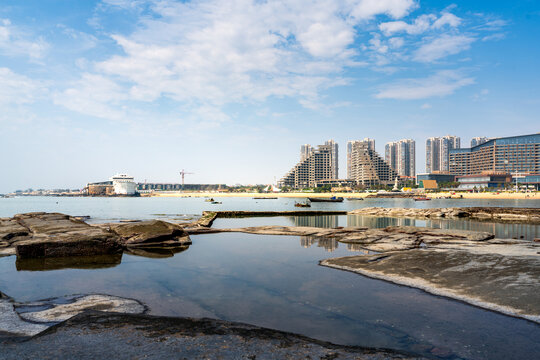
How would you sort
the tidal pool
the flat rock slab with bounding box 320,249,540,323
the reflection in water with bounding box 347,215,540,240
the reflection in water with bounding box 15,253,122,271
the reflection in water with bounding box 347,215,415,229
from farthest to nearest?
the reflection in water with bounding box 347,215,415,229 < the reflection in water with bounding box 347,215,540,240 < the reflection in water with bounding box 15,253,122,271 < the flat rock slab with bounding box 320,249,540,323 < the tidal pool

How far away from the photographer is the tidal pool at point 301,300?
7.02 metres

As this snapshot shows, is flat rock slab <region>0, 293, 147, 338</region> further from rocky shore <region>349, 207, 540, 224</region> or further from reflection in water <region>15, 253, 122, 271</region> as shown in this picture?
rocky shore <region>349, 207, 540, 224</region>

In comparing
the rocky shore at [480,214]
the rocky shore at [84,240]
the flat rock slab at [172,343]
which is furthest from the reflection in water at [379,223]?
the flat rock slab at [172,343]

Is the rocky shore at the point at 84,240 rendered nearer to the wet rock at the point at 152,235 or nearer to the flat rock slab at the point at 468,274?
the wet rock at the point at 152,235

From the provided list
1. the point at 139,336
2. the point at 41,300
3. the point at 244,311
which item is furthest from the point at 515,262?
the point at 41,300

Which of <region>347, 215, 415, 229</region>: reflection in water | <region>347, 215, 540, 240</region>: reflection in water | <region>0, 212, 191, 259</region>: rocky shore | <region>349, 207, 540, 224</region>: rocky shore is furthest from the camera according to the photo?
<region>349, 207, 540, 224</region>: rocky shore

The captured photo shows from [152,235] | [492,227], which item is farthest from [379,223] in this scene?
[152,235]

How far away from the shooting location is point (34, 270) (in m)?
13.9

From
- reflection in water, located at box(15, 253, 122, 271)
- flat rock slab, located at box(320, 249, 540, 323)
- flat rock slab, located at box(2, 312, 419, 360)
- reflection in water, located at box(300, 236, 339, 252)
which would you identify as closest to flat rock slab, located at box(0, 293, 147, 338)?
flat rock slab, located at box(2, 312, 419, 360)

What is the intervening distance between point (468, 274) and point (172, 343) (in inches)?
439

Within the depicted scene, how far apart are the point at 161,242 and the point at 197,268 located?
311 inches

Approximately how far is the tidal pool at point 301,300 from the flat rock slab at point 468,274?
650mm

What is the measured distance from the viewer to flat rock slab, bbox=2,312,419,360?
18.3 ft

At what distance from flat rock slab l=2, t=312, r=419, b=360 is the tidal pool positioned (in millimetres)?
1047
